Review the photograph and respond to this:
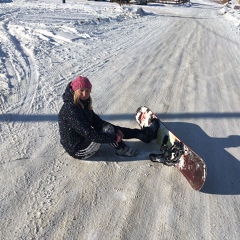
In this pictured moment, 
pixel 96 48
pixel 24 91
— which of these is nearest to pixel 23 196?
pixel 24 91

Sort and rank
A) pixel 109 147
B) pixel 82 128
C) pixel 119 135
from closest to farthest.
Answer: pixel 82 128 → pixel 119 135 → pixel 109 147

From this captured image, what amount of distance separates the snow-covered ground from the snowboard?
0.10 metres

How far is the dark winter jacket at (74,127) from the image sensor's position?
11.8 ft

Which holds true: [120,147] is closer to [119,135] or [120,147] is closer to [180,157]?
[119,135]

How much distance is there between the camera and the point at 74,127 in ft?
12.0

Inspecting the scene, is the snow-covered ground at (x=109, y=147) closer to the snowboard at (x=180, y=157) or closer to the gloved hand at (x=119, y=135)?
the snowboard at (x=180, y=157)

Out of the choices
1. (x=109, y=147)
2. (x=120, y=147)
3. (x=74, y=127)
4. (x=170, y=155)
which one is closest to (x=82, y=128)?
(x=74, y=127)

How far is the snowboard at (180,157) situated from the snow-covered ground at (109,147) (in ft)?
0.32

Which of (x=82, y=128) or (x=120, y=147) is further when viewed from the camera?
(x=120, y=147)

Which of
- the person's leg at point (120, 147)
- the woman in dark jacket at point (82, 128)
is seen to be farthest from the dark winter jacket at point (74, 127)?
the person's leg at point (120, 147)

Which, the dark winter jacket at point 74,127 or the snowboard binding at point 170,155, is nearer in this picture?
the dark winter jacket at point 74,127

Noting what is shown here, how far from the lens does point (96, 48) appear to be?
28.9ft

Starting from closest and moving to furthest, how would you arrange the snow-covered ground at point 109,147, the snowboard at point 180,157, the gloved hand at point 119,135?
the snow-covered ground at point 109,147 → the snowboard at point 180,157 → the gloved hand at point 119,135

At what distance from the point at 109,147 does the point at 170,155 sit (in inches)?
34.8
